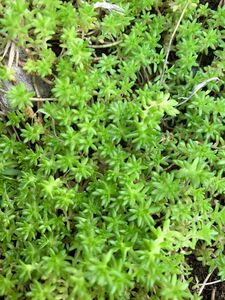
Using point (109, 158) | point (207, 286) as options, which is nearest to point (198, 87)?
point (109, 158)

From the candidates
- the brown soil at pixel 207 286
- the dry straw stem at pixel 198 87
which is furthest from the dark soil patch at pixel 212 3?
the brown soil at pixel 207 286

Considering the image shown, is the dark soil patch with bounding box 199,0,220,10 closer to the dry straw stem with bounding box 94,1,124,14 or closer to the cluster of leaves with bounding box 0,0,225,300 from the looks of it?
Answer: the cluster of leaves with bounding box 0,0,225,300

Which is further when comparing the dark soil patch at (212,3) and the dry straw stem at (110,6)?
the dark soil patch at (212,3)

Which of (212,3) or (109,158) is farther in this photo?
(212,3)

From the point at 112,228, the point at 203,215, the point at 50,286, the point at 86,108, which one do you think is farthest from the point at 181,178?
the point at 50,286

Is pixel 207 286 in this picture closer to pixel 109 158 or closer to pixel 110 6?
pixel 109 158

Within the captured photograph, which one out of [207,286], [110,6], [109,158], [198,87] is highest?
[110,6]

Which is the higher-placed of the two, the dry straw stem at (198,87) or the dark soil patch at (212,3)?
the dark soil patch at (212,3)

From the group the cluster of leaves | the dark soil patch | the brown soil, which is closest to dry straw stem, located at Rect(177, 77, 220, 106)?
the cluster of leaves

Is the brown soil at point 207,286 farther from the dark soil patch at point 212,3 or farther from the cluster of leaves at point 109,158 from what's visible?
the dark soil patch at point 212,3

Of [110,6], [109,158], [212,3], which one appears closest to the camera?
[109,158]
